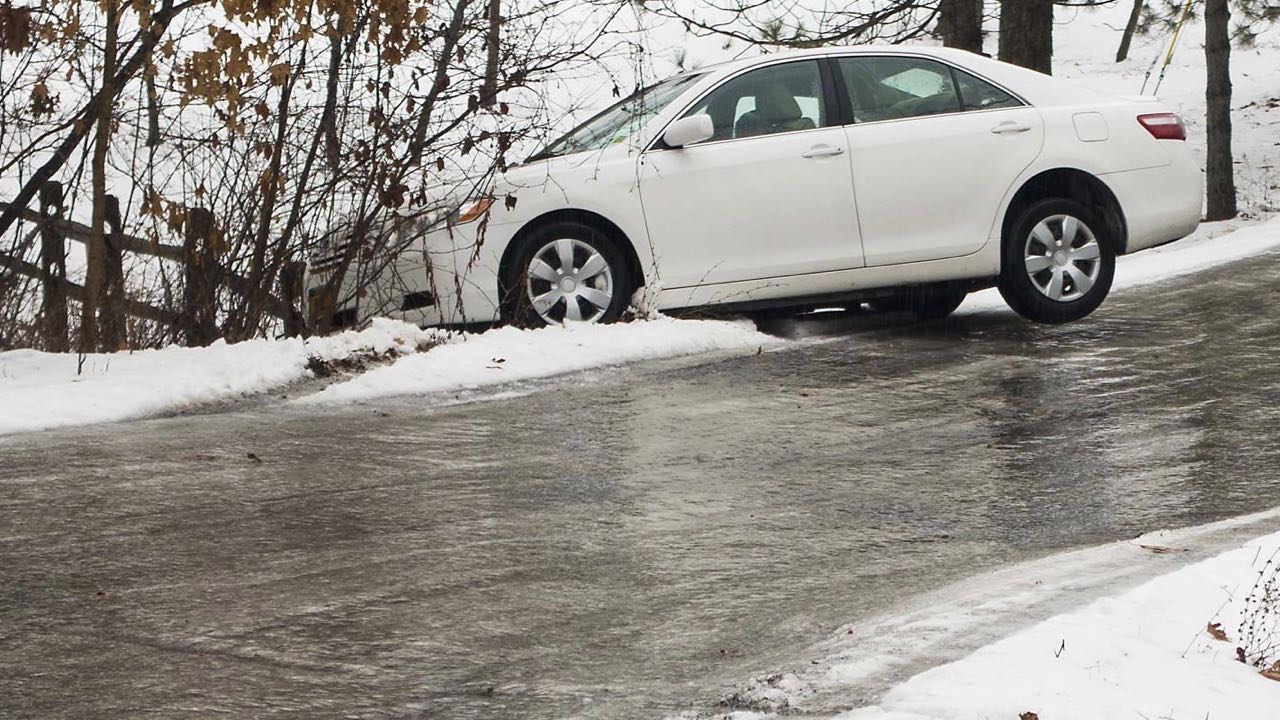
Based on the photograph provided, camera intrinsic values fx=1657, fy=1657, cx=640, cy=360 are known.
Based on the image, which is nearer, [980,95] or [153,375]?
[153,375]

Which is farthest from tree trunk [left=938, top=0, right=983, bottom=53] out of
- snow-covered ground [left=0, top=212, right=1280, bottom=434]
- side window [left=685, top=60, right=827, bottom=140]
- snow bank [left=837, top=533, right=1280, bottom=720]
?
snow bank [left=837, top=533, right=1280, bottom=720]

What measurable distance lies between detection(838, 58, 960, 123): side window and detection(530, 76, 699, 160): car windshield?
3.54 ft

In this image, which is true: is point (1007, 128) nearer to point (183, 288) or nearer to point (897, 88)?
point (897, 88)

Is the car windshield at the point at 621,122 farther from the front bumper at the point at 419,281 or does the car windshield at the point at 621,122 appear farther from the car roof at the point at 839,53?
the front bumper at the point at 419,281

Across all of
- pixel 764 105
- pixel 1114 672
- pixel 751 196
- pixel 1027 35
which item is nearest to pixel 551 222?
pixel 751 196

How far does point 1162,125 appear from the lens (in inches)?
432

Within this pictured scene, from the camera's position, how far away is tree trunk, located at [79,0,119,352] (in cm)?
980

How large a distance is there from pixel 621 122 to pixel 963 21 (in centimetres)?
873

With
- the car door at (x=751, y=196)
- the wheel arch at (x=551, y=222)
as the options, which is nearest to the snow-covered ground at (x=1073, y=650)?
the car door at (x=751, y=196)

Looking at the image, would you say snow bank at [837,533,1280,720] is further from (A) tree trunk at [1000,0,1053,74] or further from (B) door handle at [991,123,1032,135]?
(A) tree trunk at [1000,0,1053,74]

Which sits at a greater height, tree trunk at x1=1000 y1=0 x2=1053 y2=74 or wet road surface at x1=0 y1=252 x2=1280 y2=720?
tree trunk at x1=1000 y1=0 x2=1053 y2=74

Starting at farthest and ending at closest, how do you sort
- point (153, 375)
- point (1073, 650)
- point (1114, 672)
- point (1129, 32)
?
point (1129, 32), point (153, 375), point (1073, 650), point (1114, 672)

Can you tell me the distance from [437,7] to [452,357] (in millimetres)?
2340

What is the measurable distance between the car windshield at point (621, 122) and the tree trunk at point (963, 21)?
802 cm
